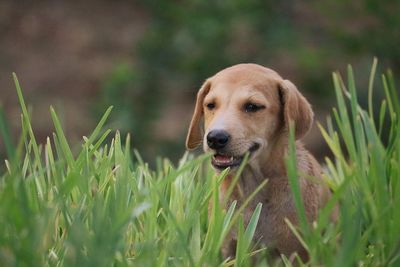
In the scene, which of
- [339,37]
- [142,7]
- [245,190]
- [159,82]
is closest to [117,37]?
[142,7]

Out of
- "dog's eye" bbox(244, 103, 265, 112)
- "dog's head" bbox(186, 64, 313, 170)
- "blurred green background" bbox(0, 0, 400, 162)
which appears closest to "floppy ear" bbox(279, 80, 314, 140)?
"dog's head" bbox(186, 64, 313, 170)

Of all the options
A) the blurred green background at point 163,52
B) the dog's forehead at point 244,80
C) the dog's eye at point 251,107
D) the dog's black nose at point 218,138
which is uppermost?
the dog's forehead at point 244,80

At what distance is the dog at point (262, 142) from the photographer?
421cm

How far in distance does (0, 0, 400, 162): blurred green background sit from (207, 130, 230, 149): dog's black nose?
6425 mm

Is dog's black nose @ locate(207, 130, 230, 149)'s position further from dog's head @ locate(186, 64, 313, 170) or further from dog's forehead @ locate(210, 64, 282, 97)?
dog's forehead @ locate(210, 64, 282, 97)

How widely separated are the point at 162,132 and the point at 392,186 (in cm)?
814

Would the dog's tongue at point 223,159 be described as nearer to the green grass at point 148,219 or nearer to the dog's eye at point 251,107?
the green grass at point 148,219

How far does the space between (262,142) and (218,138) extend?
32cm

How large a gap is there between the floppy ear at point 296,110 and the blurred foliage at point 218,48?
6.39 meters

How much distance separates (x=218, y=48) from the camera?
11.2 metres

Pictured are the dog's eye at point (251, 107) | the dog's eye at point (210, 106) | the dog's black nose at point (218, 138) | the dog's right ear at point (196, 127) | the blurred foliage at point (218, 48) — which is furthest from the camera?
the blurred foliage at point (218, 48)

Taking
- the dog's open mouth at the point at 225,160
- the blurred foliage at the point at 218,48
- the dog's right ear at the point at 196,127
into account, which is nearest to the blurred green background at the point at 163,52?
the blurred foliage at the point at 218,48

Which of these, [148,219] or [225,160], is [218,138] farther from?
[148,219]

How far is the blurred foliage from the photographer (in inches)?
433
